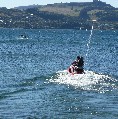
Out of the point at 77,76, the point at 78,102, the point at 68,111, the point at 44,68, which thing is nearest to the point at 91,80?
the point at 77,76

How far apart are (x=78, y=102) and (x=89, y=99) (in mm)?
1200

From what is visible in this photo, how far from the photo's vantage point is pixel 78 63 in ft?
152

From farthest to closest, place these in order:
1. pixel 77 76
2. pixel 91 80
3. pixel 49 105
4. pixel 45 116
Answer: pixel 77 76, pixel 91 80, pixel 49 105, pixel 45 116

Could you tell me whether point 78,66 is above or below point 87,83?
below

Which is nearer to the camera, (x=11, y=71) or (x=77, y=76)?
(x=77, y=76)

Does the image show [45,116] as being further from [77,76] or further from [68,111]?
[77,76]

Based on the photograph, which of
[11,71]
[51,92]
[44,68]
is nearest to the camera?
[51,92]

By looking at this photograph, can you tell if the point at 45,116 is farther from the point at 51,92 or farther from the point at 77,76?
→ the point at 77,76

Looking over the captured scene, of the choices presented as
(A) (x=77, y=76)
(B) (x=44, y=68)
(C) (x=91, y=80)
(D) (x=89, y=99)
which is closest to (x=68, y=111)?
(D) (x=89, y=99)

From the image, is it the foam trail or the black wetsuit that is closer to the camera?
the foam trail

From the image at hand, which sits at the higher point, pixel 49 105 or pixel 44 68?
pixel 49 105

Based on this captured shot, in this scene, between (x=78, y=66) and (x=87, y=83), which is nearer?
(x=87, y=83)

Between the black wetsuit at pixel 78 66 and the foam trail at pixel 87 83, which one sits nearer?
the foam trail at pixel 87 83

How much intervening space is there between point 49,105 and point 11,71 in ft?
77.5
